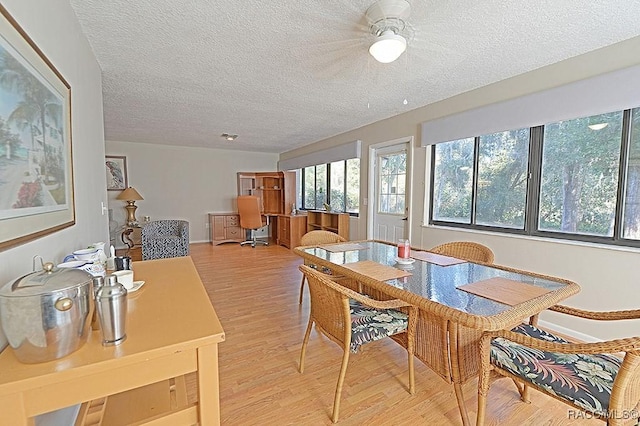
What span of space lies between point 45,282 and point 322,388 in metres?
1.58

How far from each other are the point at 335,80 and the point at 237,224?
4.96 meters

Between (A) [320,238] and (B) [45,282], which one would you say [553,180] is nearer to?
(A) [320,238]

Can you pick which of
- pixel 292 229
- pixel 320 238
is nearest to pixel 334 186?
pixel 292 229

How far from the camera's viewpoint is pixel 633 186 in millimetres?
2182

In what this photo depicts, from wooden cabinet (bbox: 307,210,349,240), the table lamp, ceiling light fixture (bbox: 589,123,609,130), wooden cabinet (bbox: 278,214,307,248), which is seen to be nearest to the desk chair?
wooden cabinet (bbox: 278,214,307,248)

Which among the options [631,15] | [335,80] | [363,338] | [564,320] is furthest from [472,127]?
[363,338]

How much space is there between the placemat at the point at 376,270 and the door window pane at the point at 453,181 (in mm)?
1926

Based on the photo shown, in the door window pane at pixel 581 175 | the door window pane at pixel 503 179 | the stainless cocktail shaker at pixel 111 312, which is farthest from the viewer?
the door window pane at pixel 503 179

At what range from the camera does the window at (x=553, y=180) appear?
2225mm

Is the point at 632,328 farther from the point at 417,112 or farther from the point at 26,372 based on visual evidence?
the point at 26,372

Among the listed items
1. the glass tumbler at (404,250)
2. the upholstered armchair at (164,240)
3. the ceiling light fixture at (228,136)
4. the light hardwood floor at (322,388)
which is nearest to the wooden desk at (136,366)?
the light hardwood floor at (322,388)

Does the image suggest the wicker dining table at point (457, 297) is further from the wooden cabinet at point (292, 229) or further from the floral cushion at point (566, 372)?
the wooden cabinet at point (292, 229)

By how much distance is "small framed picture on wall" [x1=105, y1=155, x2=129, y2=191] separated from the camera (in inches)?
237

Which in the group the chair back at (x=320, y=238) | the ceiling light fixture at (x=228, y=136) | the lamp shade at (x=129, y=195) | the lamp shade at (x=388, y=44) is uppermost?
the ceiling light fixture at (x=228, y=136)
